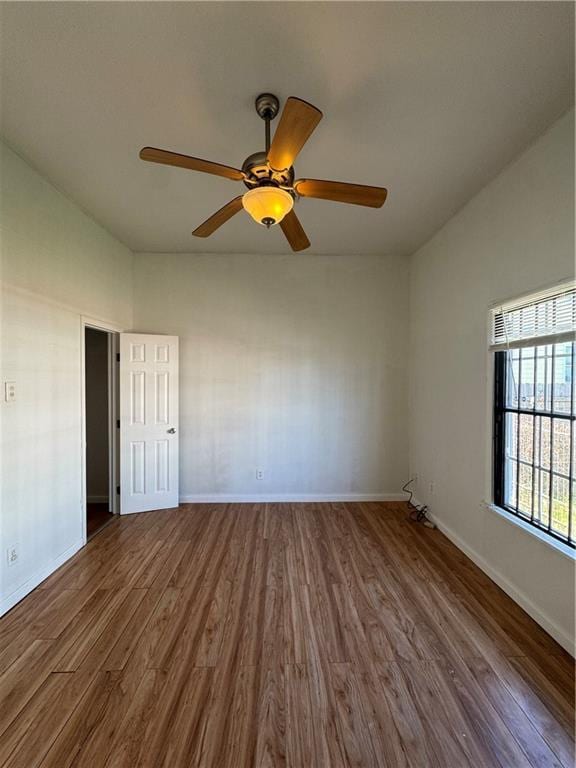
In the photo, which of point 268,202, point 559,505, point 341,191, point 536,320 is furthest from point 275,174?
point 559,505

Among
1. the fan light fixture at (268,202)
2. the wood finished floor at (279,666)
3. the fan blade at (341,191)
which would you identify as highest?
the fan blade at (341,191)

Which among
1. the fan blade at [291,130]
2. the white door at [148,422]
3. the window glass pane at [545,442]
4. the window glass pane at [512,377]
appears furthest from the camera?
the white door at [148,422]

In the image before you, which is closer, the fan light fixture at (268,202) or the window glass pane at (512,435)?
the fan light fixture at (268,202)

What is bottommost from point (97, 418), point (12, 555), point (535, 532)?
point (12, 555)

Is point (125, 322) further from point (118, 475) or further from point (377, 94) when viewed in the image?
point (377, 94)

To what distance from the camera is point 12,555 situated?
2.20m

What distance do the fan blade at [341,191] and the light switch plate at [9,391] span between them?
220 cm

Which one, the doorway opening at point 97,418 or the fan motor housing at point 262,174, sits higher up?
the fan motor housing at point 262,174

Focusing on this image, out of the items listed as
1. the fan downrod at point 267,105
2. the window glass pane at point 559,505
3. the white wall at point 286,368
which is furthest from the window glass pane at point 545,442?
the fan downrod at point 267,105

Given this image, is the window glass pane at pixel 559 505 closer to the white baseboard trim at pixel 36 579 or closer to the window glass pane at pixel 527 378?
the window glass pane at pixel 527 378

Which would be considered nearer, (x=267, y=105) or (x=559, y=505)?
(x=267, y=105)

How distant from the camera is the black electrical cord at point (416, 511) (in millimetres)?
3448

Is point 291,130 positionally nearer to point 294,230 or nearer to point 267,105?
point 267,105

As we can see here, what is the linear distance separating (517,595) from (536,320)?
1.83 metres
